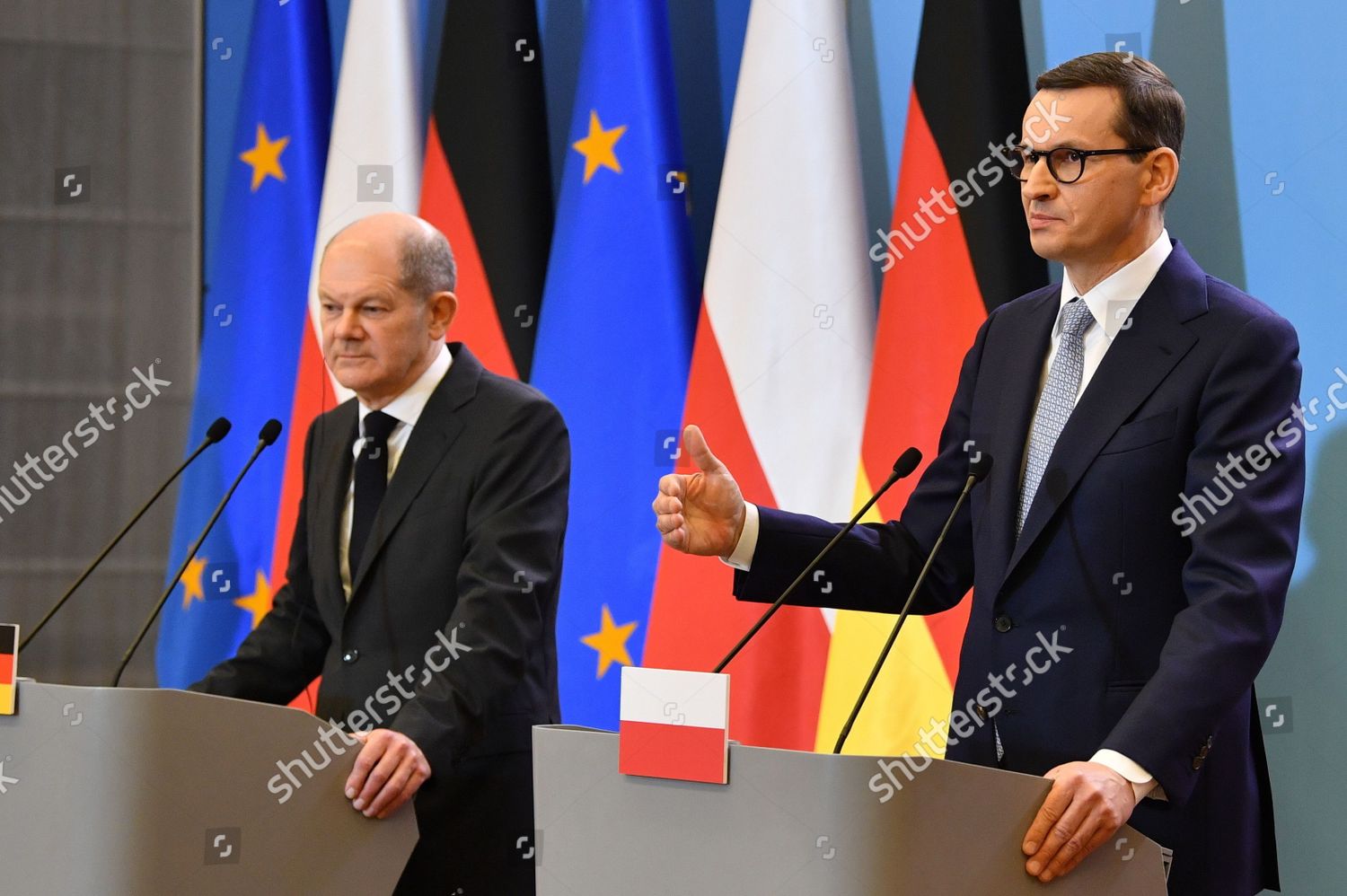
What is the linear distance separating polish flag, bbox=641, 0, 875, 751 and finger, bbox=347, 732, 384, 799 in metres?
1.30

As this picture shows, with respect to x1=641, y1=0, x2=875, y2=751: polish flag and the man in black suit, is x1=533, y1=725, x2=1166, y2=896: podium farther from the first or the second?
x1=641, y1=0, x2=875, y2=751: polish flag

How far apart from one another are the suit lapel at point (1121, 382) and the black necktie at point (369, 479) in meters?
1.09

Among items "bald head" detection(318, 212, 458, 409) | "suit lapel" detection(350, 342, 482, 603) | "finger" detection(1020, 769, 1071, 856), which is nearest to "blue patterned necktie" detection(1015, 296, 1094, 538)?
"finger" detection(1020, 769, 1071, 856)

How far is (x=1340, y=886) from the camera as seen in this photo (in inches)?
103

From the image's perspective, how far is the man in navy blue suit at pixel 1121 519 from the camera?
1.59 meters

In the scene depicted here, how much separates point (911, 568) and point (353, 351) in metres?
1.05

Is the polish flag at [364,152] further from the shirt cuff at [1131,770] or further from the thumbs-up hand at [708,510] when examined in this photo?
the shirt cuff at [1131,770]

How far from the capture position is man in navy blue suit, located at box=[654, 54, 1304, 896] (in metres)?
1.59

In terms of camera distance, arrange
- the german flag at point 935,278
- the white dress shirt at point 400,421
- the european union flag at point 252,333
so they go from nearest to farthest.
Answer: the white dress shirt at point 400,421 < the german flag at point 935,278 < the european union flag at point 252,333

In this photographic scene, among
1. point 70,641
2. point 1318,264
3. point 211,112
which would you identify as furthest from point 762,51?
point 70,641

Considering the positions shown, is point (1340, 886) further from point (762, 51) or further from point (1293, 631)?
point (762, 51)

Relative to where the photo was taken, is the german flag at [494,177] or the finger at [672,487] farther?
the german flag at [494,177]
